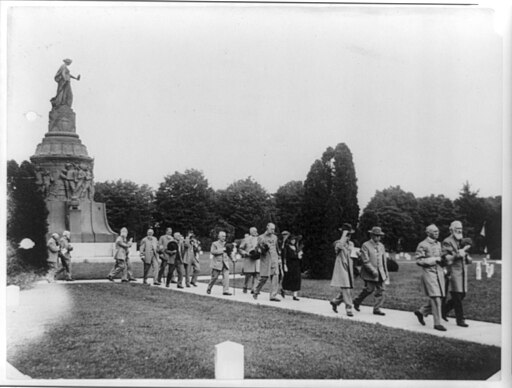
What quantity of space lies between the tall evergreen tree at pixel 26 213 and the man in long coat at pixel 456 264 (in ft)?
22.7

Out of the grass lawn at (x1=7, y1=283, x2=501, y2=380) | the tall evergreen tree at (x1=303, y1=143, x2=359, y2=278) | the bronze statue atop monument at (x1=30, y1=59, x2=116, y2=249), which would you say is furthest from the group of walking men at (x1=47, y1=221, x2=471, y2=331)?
the bronze statue atop monument at (x1=30, y1=59, x2=116, y2=249)

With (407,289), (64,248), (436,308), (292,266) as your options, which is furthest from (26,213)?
(407,289)

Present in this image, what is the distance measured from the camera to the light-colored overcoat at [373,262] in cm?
1045

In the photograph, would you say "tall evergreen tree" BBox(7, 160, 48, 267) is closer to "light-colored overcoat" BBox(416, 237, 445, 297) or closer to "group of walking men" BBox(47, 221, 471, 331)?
"group of walking men" BBox(47, 221, 471, 331)

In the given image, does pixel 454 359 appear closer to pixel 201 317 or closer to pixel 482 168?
pixel 482 168

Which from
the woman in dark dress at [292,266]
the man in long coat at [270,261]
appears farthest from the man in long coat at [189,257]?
the woman in dark dress at [292,266]

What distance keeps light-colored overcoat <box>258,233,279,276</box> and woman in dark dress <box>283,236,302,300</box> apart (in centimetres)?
24

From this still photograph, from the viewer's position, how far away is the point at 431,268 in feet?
30.8

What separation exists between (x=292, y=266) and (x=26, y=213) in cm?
535

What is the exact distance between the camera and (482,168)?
31.0 ft

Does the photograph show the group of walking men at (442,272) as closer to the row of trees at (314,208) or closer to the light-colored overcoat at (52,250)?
the row of trees at (314,208)

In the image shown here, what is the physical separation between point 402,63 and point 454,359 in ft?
15.0

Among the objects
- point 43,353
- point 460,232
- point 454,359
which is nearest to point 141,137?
point 43,353

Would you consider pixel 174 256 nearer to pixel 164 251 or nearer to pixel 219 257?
pixel 164 251
